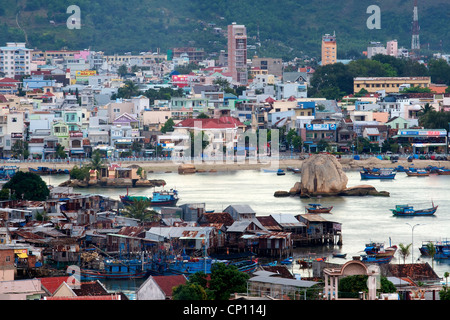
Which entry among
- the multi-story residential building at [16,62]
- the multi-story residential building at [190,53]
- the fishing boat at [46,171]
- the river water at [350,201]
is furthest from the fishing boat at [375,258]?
the multi-story residential building at [190,53]

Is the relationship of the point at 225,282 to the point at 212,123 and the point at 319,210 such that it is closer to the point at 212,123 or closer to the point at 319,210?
the point at 319,210

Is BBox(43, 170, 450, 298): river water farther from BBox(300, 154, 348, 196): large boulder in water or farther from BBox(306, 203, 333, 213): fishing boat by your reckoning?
BBox(300, 154, 348, 196): large boulder in water

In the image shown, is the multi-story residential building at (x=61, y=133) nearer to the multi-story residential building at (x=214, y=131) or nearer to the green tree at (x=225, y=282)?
the multi-story residential building at (x=214, y=131)

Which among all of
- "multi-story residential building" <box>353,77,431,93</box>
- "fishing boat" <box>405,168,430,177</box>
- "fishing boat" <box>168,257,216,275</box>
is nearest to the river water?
"fishing boat" <box>405,168,430,177</box>

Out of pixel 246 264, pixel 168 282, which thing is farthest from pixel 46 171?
pixel 168 282

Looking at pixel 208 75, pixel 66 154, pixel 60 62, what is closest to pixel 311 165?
pixel 66 154

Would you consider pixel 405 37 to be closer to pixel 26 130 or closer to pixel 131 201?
pixel 26 130
